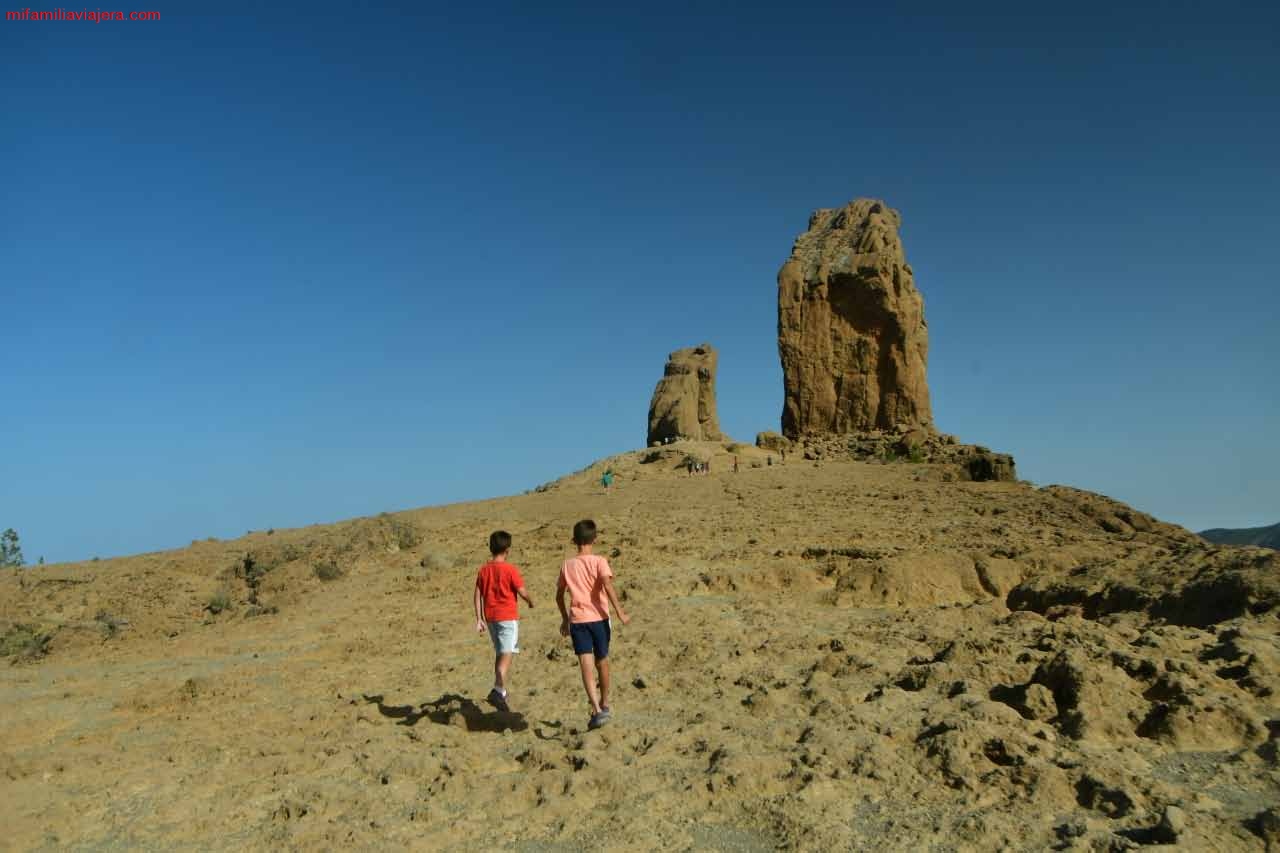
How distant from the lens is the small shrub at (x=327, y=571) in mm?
13742

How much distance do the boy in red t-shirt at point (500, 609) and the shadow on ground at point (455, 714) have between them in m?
0.11

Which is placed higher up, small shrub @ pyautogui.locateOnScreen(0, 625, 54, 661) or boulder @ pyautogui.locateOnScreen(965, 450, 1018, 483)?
boulder @ pyautogui.locateOnScreen(965, 450, 1018, 483)

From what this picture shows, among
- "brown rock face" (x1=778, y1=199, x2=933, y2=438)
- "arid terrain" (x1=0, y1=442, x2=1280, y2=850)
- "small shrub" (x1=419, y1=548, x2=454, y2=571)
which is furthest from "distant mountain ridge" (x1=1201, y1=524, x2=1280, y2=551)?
"small shrub" (x1=419, y1=548, x2=454, y2=571)

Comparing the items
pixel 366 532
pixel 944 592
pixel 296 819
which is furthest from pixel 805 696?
pixel 366 532

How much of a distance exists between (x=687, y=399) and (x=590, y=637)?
29455 millimetres

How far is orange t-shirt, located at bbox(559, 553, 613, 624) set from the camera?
587 cm

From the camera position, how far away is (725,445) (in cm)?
3109

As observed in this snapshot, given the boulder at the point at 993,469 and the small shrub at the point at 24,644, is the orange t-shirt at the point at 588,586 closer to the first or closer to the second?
the small shrub at the point at 24,644

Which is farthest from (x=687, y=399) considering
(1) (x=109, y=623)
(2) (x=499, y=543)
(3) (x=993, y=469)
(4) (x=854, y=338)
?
(2) (x=499, y=543)

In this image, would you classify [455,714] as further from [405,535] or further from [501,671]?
[405,535]

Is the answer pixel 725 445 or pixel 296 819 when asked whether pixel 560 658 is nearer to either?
pixel 296 819

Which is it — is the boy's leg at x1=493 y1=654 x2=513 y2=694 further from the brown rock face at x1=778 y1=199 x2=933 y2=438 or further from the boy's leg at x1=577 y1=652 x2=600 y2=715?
the brown rock face at x1=778 y1=199 x2=933 y2=438

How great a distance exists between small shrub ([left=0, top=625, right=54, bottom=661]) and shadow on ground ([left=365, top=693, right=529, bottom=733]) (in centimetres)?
616

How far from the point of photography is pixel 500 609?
20.6 feet
